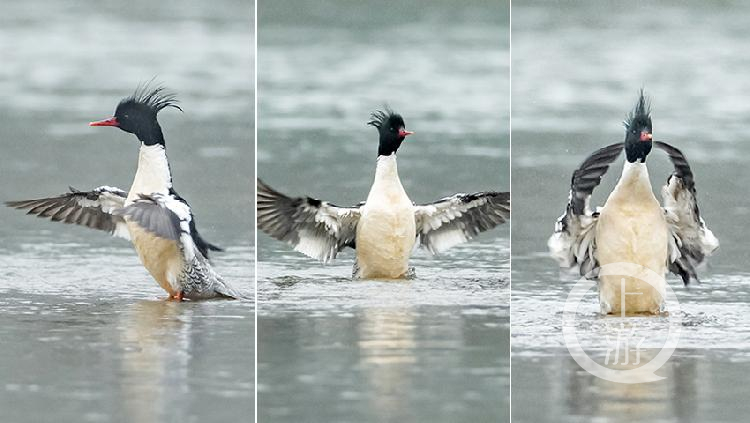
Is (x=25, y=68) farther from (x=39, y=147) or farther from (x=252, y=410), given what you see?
(x=252, y=410)

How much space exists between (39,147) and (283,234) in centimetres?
427

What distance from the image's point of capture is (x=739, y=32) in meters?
16.2

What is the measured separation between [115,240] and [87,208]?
74cm

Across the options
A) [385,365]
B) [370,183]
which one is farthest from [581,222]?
[370,183]

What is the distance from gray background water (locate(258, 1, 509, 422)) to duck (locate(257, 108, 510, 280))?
0.12 meters

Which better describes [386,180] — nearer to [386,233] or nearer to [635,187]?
[386,233]

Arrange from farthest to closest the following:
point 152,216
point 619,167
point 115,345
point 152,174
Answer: point 619,167 → point 152,174 → point 152,216 → point 115,345

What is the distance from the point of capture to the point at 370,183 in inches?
397

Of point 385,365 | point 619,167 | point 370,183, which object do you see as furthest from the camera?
point 619,167

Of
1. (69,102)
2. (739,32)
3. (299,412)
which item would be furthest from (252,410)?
(739,32)

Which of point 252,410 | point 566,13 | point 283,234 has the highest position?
point 566,13

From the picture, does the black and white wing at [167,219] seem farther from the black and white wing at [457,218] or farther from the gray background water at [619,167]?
the gray background water at [619,167]

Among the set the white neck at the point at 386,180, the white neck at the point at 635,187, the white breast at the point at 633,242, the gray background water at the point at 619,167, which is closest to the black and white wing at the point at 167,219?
the white neck at the point at 386,180

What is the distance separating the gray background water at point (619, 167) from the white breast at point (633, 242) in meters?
0.17
